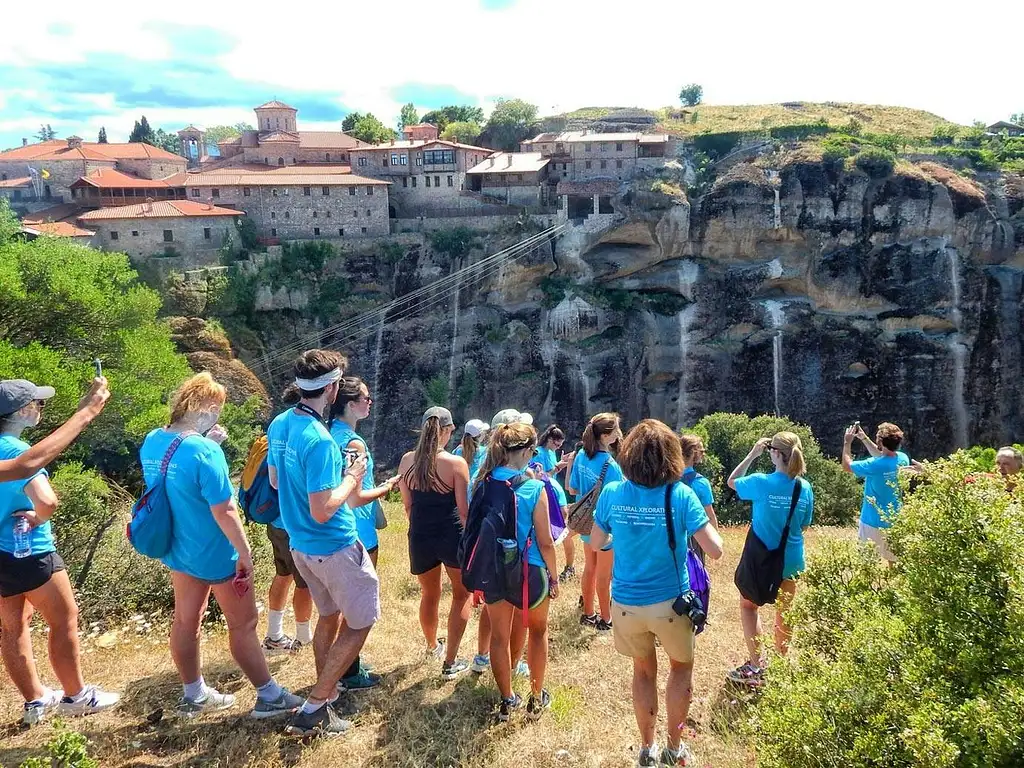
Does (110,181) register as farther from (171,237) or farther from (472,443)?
(472,443)

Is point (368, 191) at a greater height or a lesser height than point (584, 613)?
greater

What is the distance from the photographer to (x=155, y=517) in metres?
4.05

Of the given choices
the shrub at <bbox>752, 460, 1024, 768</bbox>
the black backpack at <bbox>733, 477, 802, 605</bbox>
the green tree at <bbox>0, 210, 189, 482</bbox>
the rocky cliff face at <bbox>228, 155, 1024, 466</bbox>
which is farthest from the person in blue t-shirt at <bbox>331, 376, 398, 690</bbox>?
the rocky cliff face at <bbox>228, 155, 1024, 466</bbox>

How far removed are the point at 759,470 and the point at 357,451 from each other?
16746 mm

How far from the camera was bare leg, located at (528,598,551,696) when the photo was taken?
4.44 metres

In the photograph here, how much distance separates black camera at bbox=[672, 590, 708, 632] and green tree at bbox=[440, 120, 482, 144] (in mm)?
40208

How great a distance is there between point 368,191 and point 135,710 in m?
28.4

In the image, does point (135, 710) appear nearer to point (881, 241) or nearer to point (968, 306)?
point (881, 241)

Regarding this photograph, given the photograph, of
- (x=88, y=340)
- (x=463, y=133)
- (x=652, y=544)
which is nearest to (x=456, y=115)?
(x=463, y=133)

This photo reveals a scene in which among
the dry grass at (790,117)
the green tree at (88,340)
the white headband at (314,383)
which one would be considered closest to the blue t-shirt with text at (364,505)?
the white headband at (314,383)

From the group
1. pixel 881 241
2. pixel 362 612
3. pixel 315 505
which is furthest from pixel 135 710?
pixel 881 241

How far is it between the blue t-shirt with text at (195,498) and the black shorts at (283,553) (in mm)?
1132

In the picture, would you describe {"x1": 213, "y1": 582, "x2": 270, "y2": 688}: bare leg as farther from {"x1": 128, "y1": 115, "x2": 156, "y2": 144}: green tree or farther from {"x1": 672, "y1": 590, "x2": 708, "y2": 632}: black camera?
{"x1": 128, "y1": 115, "x2": 156, "y2": 144}: green tree

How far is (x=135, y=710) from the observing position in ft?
15.1
